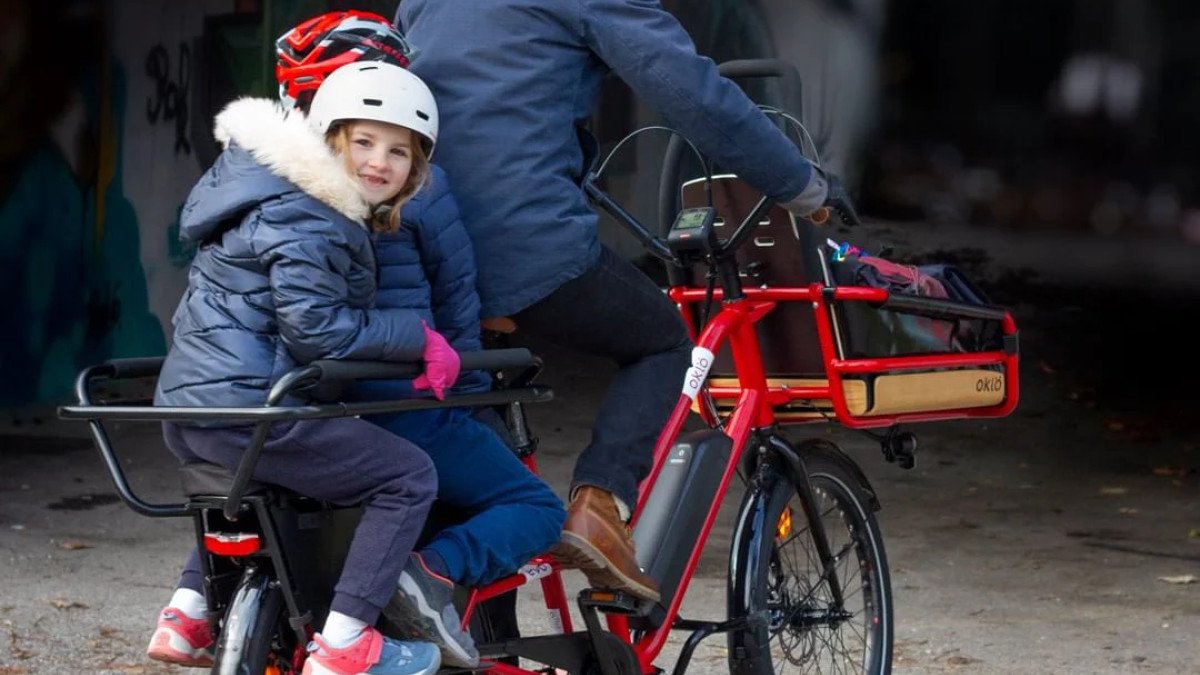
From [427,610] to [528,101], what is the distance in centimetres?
103

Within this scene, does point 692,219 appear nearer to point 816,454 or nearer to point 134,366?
point 816,454

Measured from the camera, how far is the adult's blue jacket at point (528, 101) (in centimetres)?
391

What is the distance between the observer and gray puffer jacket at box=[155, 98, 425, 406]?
3322 millimetres

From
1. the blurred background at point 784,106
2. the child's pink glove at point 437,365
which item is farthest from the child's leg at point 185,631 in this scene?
the blurred background at point 784,106

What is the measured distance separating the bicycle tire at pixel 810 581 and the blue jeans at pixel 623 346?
0.46m

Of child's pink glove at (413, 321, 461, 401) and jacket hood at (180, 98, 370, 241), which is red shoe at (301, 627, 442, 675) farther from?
jacket hood at (180, 98, 370, 241)

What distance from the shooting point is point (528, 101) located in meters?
3.92

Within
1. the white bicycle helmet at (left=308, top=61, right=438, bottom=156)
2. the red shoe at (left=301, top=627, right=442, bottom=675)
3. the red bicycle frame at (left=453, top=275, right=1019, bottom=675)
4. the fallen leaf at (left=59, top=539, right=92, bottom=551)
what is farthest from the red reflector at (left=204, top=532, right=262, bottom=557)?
the fallen leaf at (left=59, top=539, right=92, bottom=551)

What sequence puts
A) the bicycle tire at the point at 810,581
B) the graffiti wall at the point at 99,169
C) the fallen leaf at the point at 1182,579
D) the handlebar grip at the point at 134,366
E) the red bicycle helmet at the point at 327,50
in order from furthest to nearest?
the graffiti wall at the point at 99,169 → the fallen leaf at the point at 1182,579 → the bicycle tire at the point at 810,581 → the handlebar grip at the point at 134,366 → the red bicycle helmet at the point at 327,50

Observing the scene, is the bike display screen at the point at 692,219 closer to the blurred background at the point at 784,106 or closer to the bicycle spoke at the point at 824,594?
the blurred background at the point at 784,106

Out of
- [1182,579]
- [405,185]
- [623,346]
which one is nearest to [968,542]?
[1182,579]

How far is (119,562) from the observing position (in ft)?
23.1

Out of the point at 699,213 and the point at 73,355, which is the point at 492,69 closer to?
the point at 699,213

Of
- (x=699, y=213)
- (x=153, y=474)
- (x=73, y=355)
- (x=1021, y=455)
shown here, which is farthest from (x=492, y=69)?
(x=73, y=355)
